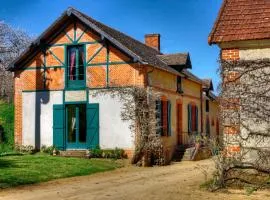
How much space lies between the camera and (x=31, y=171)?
1630cm

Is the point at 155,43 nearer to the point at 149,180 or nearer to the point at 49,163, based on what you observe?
the point at 49,163

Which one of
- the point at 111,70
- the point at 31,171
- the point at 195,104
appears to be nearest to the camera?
the point at 31,171

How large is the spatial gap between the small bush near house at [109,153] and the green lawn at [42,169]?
37.7 inches

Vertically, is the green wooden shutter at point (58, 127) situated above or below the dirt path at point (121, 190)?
above

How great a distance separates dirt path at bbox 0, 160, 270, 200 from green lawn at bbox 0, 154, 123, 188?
2.01ft

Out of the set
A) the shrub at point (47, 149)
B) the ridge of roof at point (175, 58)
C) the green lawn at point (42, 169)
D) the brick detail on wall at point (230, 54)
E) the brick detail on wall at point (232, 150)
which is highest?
the ridge of roof at point (175, 58)

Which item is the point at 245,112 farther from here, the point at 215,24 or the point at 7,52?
the point at 7,52

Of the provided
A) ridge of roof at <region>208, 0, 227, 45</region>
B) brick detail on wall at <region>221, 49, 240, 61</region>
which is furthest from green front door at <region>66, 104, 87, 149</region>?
brick detail on wall at <region>221, 49, 240, 61</region>

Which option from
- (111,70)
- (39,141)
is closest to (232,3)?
(111,70)

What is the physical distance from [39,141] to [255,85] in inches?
569

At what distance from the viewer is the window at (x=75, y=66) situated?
24.3 meters

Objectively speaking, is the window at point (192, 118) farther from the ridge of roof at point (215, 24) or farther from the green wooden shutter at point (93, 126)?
the ridge of roof at point (215, 24)

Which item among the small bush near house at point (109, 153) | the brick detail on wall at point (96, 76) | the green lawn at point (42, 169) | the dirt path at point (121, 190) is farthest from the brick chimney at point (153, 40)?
the dirt path at point (121, 190)

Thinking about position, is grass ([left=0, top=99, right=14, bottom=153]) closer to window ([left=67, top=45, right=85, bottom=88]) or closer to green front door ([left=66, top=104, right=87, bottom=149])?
green front door ([left=66, top=104, right=87, bottom=149])
